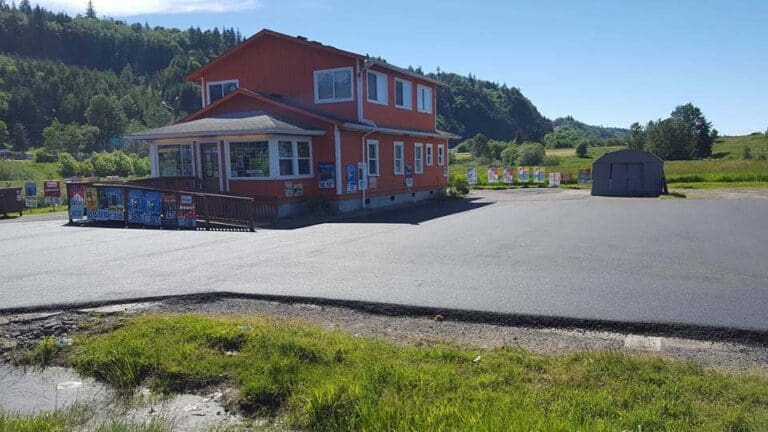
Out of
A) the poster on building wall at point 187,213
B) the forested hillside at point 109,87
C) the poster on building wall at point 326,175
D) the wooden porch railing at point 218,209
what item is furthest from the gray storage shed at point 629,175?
the forested hillside at point 109,87

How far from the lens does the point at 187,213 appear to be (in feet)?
59.2

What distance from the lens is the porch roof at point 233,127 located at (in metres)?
20.3

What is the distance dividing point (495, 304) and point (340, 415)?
3.66 m

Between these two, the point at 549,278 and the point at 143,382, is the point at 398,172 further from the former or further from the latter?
the point at 143,382

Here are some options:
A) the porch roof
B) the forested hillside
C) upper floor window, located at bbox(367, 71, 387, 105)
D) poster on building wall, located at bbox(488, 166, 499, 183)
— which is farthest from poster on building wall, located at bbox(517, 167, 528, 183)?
the forested hillside

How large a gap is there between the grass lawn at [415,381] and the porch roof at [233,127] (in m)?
14.6

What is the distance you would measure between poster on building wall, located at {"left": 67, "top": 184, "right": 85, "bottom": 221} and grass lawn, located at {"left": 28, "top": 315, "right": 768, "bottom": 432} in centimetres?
1541

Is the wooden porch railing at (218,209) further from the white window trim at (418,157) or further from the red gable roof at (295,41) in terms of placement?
the white window trim at (418,157)

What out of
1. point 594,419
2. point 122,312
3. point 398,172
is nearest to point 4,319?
point 122,312

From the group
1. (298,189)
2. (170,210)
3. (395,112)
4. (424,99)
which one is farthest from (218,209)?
(424,99)

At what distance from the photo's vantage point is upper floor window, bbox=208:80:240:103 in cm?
2679

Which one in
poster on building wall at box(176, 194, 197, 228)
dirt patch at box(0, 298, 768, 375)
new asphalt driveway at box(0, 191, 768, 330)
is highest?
poster on building wall at box(176, 194, 197, 228)

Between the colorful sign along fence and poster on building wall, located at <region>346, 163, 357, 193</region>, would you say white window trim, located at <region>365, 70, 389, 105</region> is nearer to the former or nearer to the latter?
poster on building wall, located at <region>346, 163, 357, 193</region>

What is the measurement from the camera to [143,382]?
5363 millimetres
